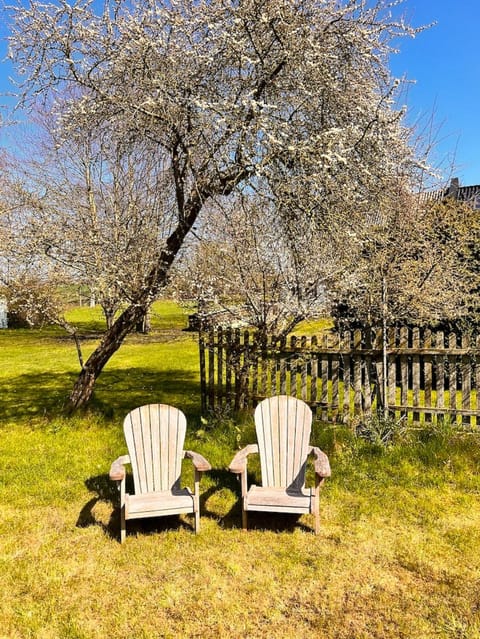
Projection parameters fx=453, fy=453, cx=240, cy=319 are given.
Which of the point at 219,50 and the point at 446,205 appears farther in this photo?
the point at 446,205

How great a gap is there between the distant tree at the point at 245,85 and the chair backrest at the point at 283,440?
6.46ft

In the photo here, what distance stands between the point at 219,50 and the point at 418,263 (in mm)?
3914

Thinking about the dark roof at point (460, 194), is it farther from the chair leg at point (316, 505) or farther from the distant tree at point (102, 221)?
the chair leg at point (316, 505)

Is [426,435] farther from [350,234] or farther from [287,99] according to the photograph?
[287,99]

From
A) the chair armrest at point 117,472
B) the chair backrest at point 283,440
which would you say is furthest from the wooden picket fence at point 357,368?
the chair armrest at point 117,472

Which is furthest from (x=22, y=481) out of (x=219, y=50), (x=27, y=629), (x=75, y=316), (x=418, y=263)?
(x=75, y=316)

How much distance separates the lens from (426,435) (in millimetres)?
4793

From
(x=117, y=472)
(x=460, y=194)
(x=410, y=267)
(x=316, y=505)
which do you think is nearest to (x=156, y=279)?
(x=117, y=472)

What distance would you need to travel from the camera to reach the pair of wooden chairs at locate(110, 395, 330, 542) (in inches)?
143

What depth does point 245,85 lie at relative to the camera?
182 inches

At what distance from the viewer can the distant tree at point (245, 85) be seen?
13.9 feet

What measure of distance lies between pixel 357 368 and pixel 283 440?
1519 millimetres

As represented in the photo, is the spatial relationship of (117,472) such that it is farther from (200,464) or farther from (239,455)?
(239,455)

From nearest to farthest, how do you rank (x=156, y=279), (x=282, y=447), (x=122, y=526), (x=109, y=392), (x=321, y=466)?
1. (x=122, y=526)
2. (x=321, y=466)
3. (x=282, y=447)
4. (x=156, y=279)
5. (x=109, y=392)
